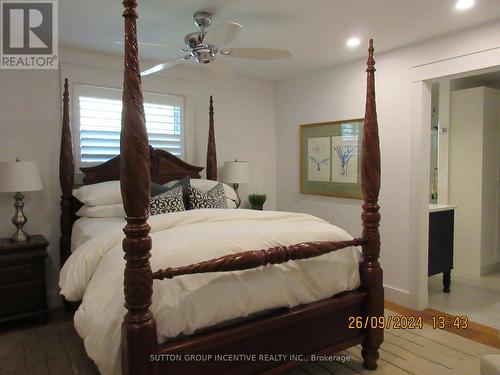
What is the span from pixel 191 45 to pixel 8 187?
1.83 metres

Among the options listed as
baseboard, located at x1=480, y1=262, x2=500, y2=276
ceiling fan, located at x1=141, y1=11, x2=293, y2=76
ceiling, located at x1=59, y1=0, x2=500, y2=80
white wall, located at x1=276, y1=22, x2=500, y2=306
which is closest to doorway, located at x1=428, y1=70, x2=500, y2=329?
baseboard, located at x1=480, y1=262, x2=500, y2=276

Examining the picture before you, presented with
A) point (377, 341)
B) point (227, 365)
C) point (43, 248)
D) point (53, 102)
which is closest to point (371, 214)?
point (377, 341)

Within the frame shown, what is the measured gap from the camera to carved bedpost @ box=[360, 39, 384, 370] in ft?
7.39

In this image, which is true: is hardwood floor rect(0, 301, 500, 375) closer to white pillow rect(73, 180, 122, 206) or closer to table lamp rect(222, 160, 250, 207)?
white pillow rect(73, 180, 122, 206)

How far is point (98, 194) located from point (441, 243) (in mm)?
3324

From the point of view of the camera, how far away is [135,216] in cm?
146

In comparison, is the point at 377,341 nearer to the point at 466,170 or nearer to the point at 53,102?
the point at 466,170

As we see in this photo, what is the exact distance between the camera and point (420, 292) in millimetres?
3270

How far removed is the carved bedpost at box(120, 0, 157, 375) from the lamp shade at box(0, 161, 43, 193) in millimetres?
1875

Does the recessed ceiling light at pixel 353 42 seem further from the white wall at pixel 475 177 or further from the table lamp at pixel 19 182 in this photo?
the table lamp at pixel 19 182

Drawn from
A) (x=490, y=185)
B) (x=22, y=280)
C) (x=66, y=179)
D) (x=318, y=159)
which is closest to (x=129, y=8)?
(x=66, y=179)

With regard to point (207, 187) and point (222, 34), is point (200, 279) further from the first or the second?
point (207, 187)
